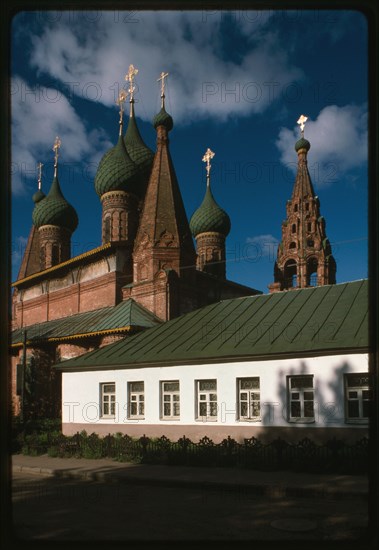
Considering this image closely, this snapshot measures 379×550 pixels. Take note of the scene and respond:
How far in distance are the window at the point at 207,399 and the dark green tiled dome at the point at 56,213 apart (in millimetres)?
23402

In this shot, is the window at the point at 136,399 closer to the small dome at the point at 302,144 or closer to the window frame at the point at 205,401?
the window frame at the point at 205,401

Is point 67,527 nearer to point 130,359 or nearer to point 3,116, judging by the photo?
point 3,116

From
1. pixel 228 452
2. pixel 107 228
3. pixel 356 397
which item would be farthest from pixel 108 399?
pixel 107 228

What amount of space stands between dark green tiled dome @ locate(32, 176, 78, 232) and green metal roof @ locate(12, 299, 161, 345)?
31.7ft

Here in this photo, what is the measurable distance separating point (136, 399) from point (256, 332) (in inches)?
187

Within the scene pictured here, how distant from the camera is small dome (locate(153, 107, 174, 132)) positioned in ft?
96.0

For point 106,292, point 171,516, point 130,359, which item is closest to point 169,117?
point 106,292

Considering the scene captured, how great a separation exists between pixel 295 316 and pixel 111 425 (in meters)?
7.30

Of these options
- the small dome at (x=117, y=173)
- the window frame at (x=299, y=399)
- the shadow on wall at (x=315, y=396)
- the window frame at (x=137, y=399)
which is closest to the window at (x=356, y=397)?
the shadow on wall at (x=315, y=396)

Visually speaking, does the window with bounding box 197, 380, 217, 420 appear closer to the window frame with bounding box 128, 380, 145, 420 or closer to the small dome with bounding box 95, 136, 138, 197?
the window frame with bounding box 128, 380, 145, 420

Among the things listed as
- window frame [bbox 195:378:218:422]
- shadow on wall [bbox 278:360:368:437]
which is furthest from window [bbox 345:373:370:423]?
window frame [bbox 195:378:218:422]

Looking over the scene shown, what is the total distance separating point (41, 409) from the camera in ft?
89.1

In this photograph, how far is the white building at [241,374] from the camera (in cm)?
1542

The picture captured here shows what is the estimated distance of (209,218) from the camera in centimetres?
3906
